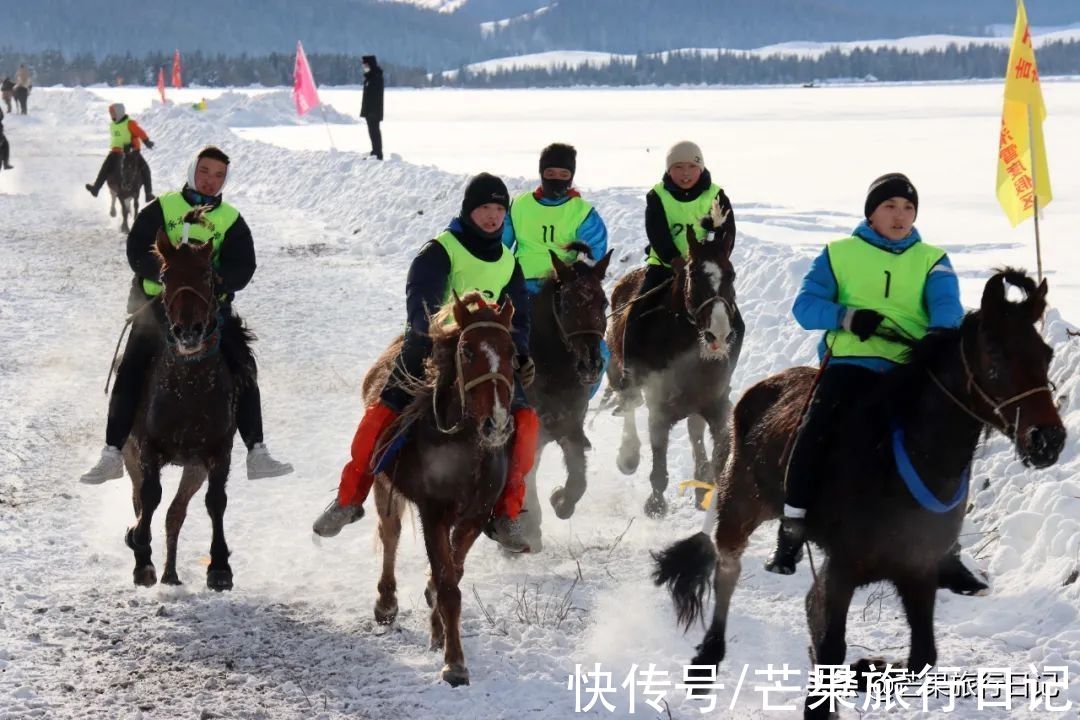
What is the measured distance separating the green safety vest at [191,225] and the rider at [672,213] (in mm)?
3476

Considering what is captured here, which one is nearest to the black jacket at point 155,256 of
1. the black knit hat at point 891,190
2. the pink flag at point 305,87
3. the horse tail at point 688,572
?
the horse tail at point 688,572

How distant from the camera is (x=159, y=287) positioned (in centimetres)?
808

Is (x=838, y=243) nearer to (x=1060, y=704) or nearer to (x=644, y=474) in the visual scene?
(x=1060, y=704)

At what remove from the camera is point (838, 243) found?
237 inches

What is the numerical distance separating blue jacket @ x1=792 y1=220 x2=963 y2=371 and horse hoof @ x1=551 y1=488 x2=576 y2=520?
10.7ft

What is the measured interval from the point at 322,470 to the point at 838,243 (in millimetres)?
5250

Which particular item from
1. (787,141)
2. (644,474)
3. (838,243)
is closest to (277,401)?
(644,474)

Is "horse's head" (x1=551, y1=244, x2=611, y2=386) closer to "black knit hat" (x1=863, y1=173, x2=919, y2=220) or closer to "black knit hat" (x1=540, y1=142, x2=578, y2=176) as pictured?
"black knit hat" (x1=540, y1=142, x2=578, y2=176)

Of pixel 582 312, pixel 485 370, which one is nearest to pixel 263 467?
pixel 582 312

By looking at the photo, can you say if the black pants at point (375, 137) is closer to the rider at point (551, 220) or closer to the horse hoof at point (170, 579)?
the rider at point (551, 220)

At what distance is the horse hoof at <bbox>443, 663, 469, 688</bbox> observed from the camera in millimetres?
6113

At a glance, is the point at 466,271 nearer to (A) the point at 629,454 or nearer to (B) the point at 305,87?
(A) the point at 629,454

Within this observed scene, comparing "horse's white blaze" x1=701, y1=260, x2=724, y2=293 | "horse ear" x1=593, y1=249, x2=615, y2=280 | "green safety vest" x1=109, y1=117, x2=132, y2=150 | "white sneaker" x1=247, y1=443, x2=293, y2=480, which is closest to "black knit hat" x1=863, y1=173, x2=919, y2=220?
"horse's white blaze" x1=701, y1=260, x2=724, y2=293

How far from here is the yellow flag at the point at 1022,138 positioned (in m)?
9.96
